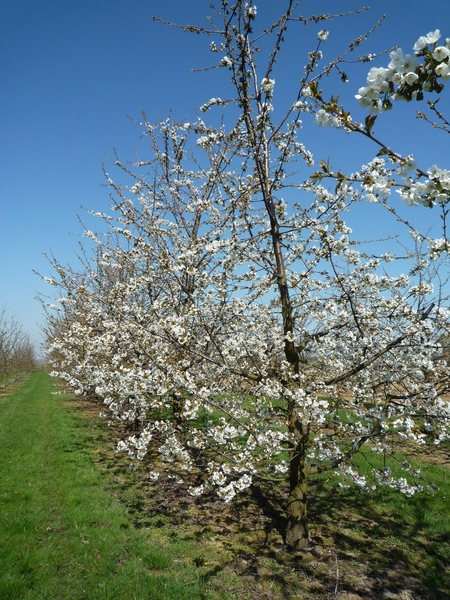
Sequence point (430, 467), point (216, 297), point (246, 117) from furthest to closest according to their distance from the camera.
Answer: point (430, 467) < point (216, 297) < point (246, 117)

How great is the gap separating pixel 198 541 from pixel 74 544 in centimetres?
161

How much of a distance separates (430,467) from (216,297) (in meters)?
6.31

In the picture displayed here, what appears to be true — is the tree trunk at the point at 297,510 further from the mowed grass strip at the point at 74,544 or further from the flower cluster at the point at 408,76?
the flower cluster at the point at 408,76

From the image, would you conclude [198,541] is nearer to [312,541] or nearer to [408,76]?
[312,541]

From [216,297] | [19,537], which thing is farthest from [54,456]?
[216,297]

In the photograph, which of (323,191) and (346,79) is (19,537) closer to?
(323,191)

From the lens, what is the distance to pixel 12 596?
3.55 m

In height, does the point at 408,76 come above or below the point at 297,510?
above

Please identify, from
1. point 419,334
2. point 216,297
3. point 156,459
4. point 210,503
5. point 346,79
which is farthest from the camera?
point 156,459

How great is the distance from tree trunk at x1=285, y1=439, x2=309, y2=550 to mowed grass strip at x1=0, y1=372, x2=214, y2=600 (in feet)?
4.37

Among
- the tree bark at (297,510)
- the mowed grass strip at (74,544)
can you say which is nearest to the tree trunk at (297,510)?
the tree bark at (297,510)

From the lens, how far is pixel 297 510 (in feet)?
15.2

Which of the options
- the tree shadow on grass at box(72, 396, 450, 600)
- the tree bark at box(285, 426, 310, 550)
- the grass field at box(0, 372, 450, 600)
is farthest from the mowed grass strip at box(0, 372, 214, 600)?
the tree bark at box(285, 426, 310, 550)

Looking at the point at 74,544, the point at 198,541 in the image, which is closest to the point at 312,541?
the point at 198,541
